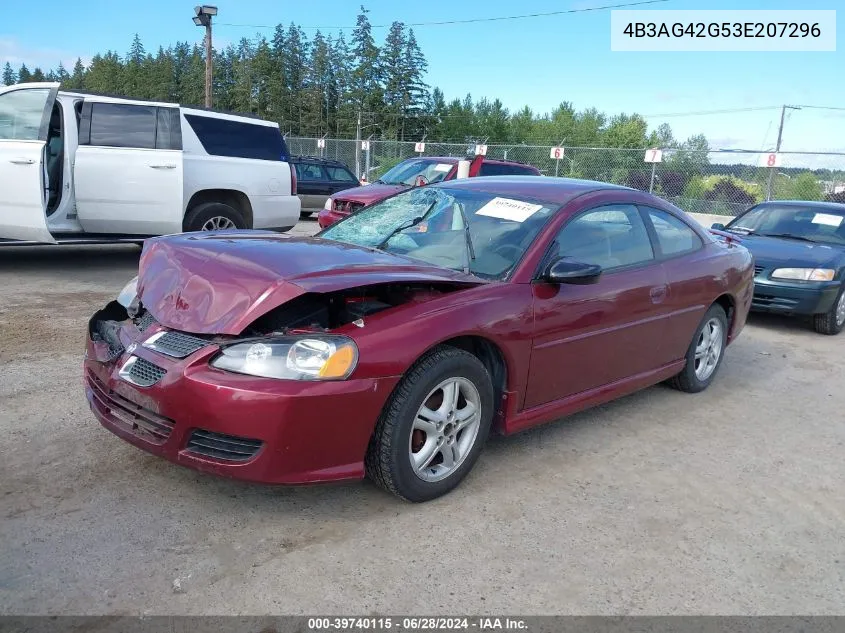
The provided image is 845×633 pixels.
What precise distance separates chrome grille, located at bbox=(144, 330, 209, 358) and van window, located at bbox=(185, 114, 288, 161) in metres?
5.93

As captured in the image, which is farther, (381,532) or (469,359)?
(469,359)

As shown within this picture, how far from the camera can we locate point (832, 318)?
737 cm

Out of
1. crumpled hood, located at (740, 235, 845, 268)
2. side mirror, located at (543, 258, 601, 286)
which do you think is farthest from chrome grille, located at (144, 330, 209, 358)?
crumpled hood, located at (740, 235, 845, 268)

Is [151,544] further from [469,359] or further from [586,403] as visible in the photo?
[586,403]

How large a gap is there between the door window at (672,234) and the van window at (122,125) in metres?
5.84

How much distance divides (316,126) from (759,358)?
67481mm

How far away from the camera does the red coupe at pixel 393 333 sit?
2.76 meters

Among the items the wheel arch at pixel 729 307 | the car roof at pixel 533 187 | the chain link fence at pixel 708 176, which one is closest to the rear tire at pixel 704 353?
the wheel arch at pixel 729 307

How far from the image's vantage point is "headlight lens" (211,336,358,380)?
2.73 metres

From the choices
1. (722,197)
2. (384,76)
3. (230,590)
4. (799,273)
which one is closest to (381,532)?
(230,590)

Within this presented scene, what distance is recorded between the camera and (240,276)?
2994 mm

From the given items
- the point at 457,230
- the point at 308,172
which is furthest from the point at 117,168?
the point at 308,172

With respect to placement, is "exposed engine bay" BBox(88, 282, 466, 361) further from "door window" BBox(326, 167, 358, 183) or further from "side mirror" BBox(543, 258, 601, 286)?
"door window" BBox(326, 167, 358, 183)

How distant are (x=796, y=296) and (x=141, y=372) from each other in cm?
660
